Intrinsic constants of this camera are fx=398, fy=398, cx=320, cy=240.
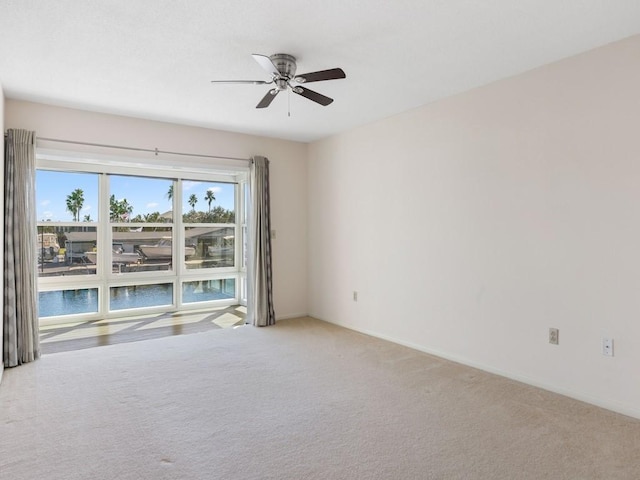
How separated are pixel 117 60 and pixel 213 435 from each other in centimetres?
284

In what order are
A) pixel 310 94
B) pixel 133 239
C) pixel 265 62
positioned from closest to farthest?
pixel 265 62
pixel 310 94
pixel 133 239

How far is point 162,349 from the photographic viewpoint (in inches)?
171

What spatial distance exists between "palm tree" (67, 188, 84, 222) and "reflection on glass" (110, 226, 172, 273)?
1.67 ft

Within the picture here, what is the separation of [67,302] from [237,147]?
328 cm

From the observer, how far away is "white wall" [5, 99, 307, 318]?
419cm

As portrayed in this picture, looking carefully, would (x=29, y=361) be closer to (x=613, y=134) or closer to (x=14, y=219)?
(x=14, y=219)

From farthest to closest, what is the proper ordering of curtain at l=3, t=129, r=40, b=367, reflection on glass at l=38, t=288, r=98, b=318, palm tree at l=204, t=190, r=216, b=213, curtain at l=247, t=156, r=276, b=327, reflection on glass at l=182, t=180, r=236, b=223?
palm tree at l=204, t=190, r=216, b=213, reflection on glass at l=182, t=180, r=236, b=223, reflection on glass at l=38, t=288, r=98, b=318, curtain at l=247, t=156, r=276, b=327, curtain at l=3, t=129, r=40, b=367

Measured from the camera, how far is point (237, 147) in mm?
5414

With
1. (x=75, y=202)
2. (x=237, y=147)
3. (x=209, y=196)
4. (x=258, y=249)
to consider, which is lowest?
(x=258, y=249)

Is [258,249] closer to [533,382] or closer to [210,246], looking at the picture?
[210,246]

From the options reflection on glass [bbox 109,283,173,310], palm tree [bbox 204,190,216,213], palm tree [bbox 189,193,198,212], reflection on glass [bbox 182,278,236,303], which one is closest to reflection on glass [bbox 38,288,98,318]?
reflection on glass [bbox 109,283,173,310]

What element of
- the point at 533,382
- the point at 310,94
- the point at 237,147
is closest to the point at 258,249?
the point at 237,147

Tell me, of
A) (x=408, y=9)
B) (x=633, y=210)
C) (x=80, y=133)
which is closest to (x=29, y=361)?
(x=80, y=133)

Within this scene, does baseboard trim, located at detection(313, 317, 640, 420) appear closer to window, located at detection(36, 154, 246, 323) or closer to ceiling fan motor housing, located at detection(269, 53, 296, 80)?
ceiling fan motor housing, located at detection(269, 53, 296, 80)
